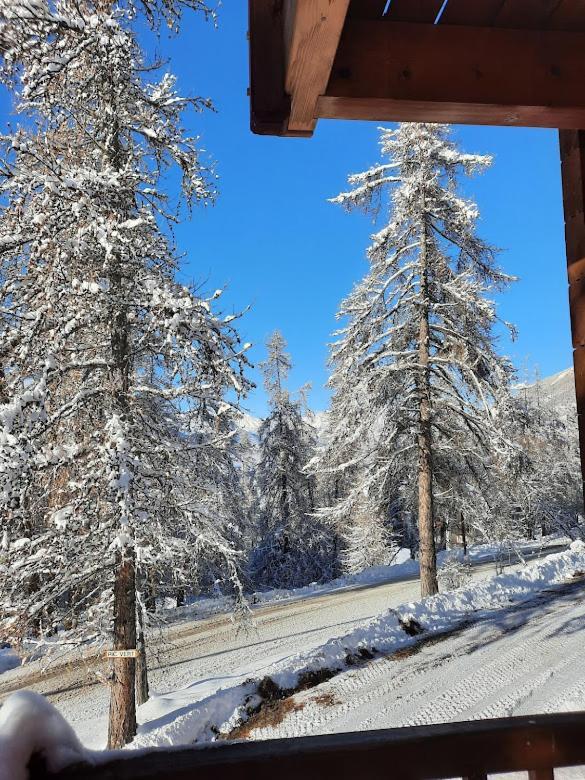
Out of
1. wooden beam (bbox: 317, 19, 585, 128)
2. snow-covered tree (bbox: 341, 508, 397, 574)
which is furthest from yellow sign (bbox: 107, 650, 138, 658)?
snow-covered tree (bbox: 341, 508, 397, 574)

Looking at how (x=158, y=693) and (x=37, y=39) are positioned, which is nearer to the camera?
(x=37, y=39)

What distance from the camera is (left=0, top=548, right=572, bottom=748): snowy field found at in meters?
7.94

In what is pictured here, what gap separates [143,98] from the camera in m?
8.27

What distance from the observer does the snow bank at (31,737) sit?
3.26 ft

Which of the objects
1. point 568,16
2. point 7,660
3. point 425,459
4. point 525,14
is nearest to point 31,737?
point 525,14

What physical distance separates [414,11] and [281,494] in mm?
28450

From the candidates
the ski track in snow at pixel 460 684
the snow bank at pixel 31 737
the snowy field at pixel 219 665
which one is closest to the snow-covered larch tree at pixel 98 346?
the snowy field at pixel 219 665

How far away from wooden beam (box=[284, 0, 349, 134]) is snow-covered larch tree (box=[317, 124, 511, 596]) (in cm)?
1145

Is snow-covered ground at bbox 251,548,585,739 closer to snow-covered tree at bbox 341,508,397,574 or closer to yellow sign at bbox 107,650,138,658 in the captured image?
yellow sign at bbox 107,650,138,658

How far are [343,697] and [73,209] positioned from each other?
7.64 m

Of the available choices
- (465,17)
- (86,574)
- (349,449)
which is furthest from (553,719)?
(349,449)

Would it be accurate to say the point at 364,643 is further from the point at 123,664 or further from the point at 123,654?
the point at 123,654

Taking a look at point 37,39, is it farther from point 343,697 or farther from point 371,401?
point 371,401

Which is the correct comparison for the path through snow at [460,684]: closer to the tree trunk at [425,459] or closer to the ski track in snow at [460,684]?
the ski track in snow at [460,684]
